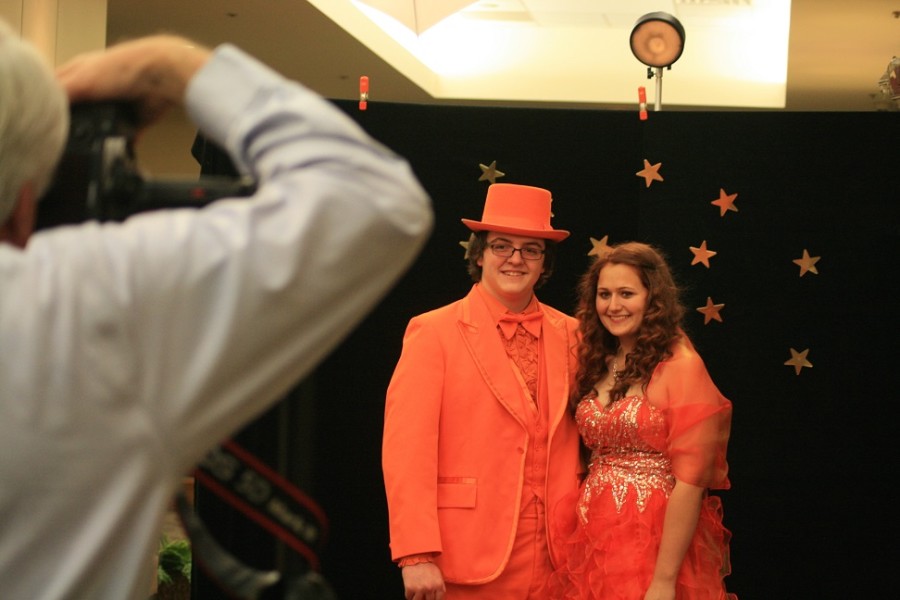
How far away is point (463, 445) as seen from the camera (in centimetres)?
331

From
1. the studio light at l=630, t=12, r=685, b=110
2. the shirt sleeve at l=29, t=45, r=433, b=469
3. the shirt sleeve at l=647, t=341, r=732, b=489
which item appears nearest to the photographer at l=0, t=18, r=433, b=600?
the shirt sleeve at l=29, t=45, r=433, b=469

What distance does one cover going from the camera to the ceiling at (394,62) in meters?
7.84

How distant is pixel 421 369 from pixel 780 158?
1645mm

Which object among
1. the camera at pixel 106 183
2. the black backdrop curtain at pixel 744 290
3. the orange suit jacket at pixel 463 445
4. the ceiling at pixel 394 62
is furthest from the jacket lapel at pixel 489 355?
the ceiling at pixel 394 62

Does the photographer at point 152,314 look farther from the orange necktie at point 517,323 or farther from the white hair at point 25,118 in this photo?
the orange necktie at point 517,323

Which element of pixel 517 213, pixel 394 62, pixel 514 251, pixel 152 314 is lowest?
pixel 152 314

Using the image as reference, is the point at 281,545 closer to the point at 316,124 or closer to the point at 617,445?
the point at 316,124

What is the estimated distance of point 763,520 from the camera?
13.0ft

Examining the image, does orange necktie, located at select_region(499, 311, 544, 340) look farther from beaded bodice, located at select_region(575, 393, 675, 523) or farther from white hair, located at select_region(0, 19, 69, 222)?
white hair, located at select_region(0, 19, 69, 222)

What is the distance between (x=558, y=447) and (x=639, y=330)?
428mm

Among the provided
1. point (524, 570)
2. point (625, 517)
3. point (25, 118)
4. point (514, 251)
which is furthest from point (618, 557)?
point (25, 118)

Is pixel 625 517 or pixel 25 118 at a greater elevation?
pixel 25 118

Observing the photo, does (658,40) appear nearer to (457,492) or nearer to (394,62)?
(457,492)

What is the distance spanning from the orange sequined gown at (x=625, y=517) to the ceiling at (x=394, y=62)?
530 cm
